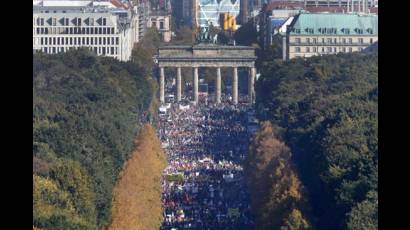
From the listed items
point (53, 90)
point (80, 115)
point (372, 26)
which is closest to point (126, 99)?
point (53, 90)

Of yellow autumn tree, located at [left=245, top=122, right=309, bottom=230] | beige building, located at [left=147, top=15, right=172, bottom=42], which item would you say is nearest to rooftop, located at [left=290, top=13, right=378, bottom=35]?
beige building, located at [left=147, top=15, right=172, bottom=42]

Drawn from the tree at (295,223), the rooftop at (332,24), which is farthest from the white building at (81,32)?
the tree at (295,223)

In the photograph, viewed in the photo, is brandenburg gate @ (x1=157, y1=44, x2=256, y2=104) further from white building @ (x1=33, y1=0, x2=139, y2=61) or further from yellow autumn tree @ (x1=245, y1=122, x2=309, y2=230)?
yellow autumn tree @ (x1=245, y1=122, x2=309, y2=230)

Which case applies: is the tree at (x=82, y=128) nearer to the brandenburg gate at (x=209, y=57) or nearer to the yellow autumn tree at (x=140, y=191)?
the yellow autumn tree at (x=140, y=191)

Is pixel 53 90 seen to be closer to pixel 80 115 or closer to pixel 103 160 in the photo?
pixel 80 115

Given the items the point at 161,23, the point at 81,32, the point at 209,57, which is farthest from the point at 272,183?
the point at 161,23
